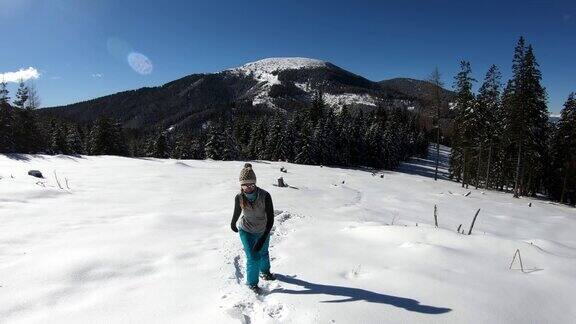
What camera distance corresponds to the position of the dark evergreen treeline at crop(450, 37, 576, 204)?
3994cm

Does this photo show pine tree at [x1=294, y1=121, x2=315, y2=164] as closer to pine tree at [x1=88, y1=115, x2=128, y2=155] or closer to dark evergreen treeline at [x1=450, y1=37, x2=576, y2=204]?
dark evergreen treeline at [x1=450, y1=37, x2=576, y2=204]

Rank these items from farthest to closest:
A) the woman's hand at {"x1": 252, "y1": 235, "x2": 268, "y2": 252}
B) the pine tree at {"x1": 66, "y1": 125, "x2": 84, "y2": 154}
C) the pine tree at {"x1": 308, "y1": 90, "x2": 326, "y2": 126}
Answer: the pine tree at {"x1": 308, "y1": 90, "x2": 326, "y2": 126} < the pine tree at {"x1": 66, "y1": 125, "x2": 84, "y2": 154} < the woman's hand at {"x1": 252, "y1": 235, "x2": 268, "y2": 252}

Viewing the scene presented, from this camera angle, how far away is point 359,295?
5391 millimetres

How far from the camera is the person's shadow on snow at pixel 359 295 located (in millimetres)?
4926

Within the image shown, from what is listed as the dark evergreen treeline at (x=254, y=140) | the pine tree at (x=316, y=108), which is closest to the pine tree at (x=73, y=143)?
the dark evergreen treeline at (x=254, y=140)

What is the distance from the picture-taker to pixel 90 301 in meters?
5.06

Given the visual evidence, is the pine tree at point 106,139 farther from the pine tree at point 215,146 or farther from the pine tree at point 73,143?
the pine tree at point 215,146

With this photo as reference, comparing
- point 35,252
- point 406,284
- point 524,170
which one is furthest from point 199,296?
point 524,170

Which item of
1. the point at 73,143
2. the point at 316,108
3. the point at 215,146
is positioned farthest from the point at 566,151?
the point at 73,143

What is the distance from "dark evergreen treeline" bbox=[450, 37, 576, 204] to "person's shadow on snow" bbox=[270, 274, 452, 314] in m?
41.0

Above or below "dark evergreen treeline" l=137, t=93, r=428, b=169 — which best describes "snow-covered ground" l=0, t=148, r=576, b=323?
below

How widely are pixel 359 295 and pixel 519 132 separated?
140 ft

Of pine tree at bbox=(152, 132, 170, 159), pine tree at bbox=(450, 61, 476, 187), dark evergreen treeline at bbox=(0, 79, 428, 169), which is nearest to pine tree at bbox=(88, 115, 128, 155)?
dark evergreen treeline at bbox=(0, 79, 428, 169)

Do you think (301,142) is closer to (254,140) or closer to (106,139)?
(254,140)
